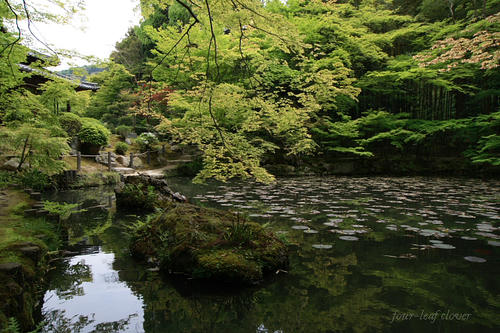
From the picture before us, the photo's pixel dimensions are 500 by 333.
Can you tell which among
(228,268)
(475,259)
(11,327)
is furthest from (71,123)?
(475,259)

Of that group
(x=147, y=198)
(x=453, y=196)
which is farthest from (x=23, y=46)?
(x=453, y=196)

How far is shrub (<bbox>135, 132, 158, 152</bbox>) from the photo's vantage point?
48.6 feet

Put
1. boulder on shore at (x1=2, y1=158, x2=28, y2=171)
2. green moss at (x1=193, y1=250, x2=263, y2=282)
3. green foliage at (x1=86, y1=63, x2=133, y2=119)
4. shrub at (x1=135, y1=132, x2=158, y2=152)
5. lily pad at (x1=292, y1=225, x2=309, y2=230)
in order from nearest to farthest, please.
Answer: green moss at (x1=193, y1=250, x2=263, y2=282), lily pad at (x1=292, y1=225, x2=309, y2=230), boulder on shore at (x1=2, y1=158, x2=28, y2=171), shrub at (x1=135, y1=132, x2=158, y2=152), green foliage at (x1=86, y1=63, x2=133, y2=119)

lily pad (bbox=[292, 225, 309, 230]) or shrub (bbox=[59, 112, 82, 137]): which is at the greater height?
shrub (bbox=[59, 112, 82, 137])

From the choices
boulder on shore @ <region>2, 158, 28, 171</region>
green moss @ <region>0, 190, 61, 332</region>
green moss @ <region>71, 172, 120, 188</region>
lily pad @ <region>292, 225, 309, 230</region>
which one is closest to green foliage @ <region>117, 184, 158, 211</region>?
green moss @ <region>0, 190, 61, 332</region>

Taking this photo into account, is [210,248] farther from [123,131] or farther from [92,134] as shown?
[123,131]

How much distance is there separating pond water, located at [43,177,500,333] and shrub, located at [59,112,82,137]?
315 inches

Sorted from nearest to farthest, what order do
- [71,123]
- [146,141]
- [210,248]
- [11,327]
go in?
[11,327] < [210,248] < [71,123] < [146,141]

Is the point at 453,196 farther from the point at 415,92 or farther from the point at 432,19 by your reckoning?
the point at 432,19

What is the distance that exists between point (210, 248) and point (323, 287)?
44.2 inches

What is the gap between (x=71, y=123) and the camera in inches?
447

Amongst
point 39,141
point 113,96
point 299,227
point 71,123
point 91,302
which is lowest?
point 91,302

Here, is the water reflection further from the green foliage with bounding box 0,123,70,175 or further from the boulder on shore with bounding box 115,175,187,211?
the green foliage with bounding box 0,123,70,175

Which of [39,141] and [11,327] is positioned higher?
[39,141]
